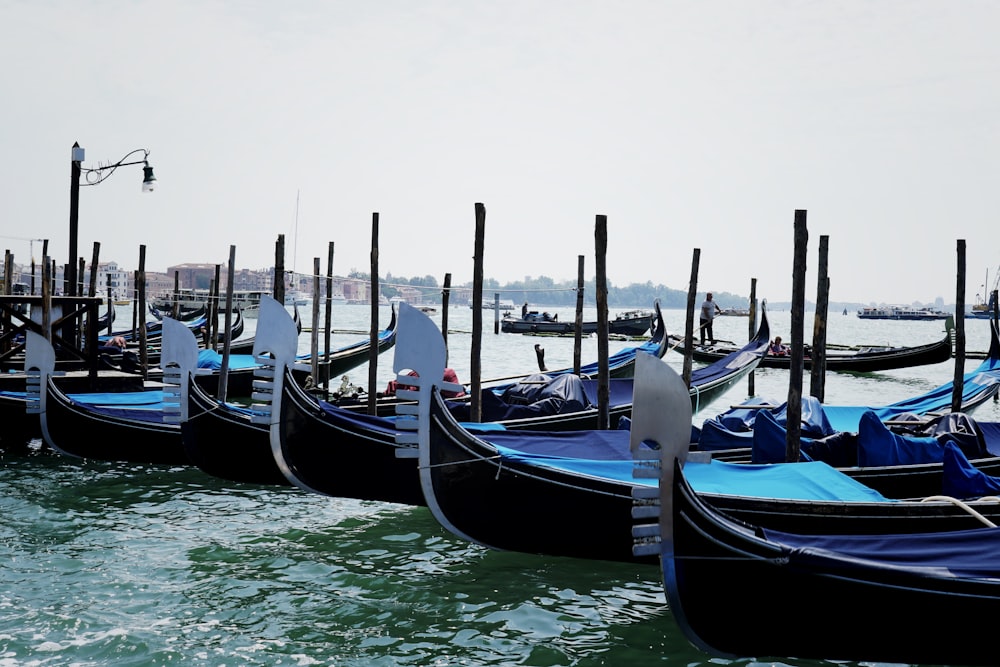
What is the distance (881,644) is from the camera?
309cm

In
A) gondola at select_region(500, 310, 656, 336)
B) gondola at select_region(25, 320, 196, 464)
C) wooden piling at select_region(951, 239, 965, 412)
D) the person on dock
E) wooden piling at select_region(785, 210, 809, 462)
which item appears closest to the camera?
wooden piling at select_region(785, 210, 809, 462)

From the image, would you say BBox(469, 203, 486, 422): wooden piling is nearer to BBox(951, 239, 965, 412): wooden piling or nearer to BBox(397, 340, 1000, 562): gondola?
BBox(397, 340, 1000, 562): gondola

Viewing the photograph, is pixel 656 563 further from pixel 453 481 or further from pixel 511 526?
pixel 453 481

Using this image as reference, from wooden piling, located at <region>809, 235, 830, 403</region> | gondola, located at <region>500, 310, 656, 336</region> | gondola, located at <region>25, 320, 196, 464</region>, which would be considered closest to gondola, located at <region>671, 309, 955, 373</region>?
wooden piling, located at <region>809, 235, 830, 403</region>

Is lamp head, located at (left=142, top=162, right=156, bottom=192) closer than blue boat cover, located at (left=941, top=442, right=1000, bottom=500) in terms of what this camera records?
No

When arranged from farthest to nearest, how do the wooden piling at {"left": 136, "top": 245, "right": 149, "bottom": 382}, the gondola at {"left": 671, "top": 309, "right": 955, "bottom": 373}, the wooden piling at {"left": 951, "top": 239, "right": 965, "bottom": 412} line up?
the gondola at {"left": 671, "top": 309, "right": 955, "bottom": 373}, the wooden piling at {"left": 136, "top": 245, "right": 149, "bottom": 382}, the wooden piling at {"left": 951, "top": 239, "right": 965, "bottom": 412}

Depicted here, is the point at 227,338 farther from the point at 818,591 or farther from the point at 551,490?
the point at 818,591

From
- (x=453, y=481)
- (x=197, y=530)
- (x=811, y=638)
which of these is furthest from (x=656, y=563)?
(x=197, y=530)

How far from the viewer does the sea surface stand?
367 cm

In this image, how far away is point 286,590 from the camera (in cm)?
438

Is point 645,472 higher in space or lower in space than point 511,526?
higher

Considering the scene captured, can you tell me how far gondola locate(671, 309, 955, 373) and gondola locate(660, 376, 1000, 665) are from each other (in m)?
13.3

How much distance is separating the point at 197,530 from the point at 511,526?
2.07 meters

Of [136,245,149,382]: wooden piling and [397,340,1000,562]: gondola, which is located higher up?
[136,245,149,382]: wooden piling
